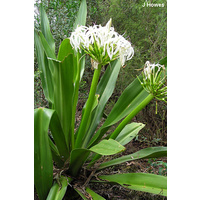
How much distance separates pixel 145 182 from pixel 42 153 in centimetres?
43

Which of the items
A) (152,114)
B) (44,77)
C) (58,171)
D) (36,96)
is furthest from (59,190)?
(152,114)

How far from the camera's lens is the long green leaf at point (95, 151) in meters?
0.76

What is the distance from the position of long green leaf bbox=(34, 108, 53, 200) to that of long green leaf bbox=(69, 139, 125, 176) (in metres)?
0.13

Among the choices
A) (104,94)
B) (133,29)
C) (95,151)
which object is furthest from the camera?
(133,29)

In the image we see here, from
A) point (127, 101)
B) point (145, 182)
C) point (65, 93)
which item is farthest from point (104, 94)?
point (145, 182)

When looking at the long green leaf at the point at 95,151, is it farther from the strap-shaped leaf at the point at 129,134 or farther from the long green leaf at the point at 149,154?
the strap-shaped leaf at the point at 129,134

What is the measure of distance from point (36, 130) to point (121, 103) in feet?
1.56

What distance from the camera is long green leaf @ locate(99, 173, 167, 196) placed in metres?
0.85

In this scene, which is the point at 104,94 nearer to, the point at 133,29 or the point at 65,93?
the point at 65,93

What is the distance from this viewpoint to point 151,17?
2010 mm

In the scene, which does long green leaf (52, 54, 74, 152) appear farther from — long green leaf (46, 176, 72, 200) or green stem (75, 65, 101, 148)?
long green leaf (46, 176, 72, 200)

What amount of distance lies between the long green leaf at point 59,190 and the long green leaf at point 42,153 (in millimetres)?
32

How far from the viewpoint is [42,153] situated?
847mm

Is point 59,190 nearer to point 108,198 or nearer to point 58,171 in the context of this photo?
point 58,171
